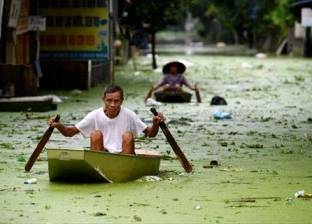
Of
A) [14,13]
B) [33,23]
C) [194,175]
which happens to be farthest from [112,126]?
[33,23]

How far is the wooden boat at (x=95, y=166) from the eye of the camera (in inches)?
380

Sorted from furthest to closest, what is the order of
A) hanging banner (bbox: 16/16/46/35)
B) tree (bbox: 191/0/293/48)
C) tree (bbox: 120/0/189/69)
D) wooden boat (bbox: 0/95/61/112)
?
tree (bbox: 191/0/293/48), tree (bbox: 120/0/189/69), hanging banner (bbox: 16/16/46/35), wooden boat (bbox: 0/95/61/112)

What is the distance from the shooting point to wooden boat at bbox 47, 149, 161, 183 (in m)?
9.66

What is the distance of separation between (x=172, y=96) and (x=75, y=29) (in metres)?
5.81

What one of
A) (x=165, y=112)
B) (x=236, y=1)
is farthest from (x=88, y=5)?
(x=236, y=1)

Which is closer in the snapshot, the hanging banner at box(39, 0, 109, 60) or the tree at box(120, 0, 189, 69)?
the hanging banner at box(39, 0, 109, 60)

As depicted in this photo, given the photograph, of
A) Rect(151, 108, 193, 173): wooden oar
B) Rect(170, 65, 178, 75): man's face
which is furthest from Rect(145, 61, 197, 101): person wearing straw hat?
Rect(151, 108, 193, 173): wooden oar

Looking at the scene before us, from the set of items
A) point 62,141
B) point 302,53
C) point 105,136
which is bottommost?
point 302,53

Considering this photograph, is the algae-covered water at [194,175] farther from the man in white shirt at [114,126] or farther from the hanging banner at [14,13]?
the hanging banner at [14,13]

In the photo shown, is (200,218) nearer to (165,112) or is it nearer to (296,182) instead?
(296,182)

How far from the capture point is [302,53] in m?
58.5

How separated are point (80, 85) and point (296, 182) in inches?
653

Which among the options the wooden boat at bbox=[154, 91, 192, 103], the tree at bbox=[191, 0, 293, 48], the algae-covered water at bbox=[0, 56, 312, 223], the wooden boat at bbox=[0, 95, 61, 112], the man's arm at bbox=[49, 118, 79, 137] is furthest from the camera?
the tree at bbox=[191, 0, 293, 48]

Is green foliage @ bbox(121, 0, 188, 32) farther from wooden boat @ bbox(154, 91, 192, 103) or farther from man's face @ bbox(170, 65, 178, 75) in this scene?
man's face @ bbox(170, 65, 178, 75)
